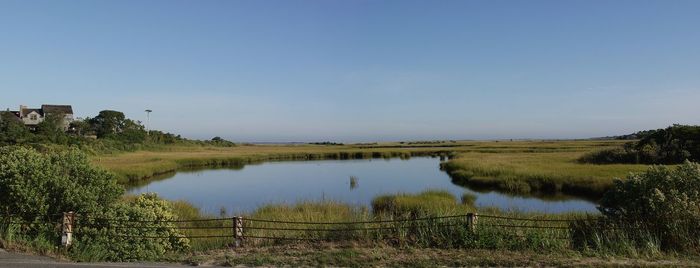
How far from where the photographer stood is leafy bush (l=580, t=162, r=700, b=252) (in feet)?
31.5

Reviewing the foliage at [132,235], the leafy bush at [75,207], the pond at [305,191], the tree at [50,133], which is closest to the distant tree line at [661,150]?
the pond at [305,191]

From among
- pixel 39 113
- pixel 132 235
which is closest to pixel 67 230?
pixel 132 235

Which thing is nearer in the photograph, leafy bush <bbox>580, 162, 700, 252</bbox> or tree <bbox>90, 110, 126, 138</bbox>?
leafy bush <bbox>580, 162, 700, 252</bbox>

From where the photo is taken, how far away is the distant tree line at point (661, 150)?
132 ft

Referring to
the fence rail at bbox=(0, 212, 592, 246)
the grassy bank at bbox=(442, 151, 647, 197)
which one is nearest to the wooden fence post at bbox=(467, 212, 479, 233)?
the fence rail at bbox=(0, 212, 592, 246)

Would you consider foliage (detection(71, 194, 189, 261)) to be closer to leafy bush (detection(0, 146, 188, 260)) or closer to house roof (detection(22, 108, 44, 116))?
leafy bush (detection(0, 146, 188, 260))

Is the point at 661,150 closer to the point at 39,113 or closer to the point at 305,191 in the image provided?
the point at 305,191

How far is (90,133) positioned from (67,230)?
9040 cm

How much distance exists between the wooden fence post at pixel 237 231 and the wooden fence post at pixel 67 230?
3012 mm

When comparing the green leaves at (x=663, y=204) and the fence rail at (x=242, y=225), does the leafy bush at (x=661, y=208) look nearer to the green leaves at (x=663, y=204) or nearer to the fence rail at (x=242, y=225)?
the green leaves at (x=663, y=204)

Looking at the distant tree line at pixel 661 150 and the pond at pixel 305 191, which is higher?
the distant tree line at pixel 661 150

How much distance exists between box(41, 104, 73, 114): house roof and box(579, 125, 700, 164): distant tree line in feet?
297

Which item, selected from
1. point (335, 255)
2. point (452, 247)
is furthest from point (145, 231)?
point (452, 247)

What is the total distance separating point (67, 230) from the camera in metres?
9.60
